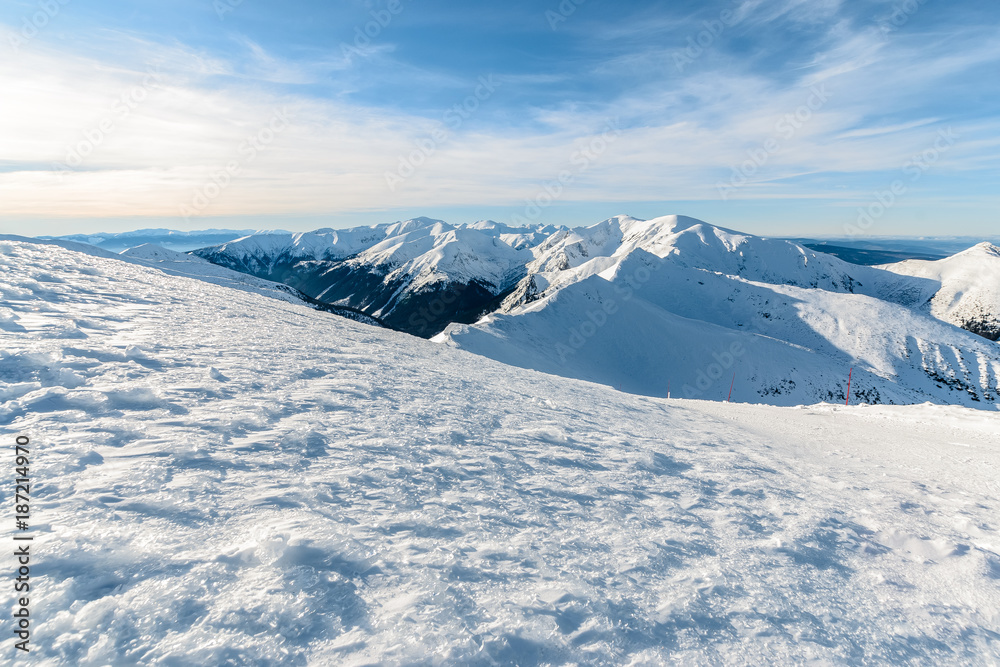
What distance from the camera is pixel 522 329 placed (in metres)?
53.1

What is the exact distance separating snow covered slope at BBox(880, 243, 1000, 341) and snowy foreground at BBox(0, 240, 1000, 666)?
161 m

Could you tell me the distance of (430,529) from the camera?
4.88m

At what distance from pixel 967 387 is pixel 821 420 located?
66.4 meters

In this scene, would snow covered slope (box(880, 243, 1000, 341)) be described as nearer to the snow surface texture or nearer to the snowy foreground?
the snow surface texture

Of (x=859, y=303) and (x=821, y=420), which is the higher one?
(x=859, y=303)

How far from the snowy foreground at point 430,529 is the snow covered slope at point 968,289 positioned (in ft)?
527

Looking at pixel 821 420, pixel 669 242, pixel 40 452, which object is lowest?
pixel 821 420

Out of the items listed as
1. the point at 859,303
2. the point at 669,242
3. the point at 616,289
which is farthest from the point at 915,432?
the point at 669,242

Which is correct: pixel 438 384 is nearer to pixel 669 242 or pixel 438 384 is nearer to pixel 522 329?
pixel 522 329

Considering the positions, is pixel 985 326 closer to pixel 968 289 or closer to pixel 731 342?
pixel 968 289

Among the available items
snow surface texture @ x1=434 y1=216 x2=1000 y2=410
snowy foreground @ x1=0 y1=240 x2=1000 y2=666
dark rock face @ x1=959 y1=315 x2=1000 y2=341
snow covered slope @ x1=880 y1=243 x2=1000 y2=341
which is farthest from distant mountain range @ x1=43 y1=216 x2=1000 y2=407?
snow covered slope @ x1=880 y1=243 x2=1000 y2=341

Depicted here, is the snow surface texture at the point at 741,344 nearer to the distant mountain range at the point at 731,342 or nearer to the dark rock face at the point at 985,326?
the distant mountain range at the point at 731,342

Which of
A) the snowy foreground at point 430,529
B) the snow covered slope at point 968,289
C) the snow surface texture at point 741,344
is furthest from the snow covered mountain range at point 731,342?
the snow covered slope at point 968,289

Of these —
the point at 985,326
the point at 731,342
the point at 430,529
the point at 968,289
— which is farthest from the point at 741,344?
the point at 968,289
